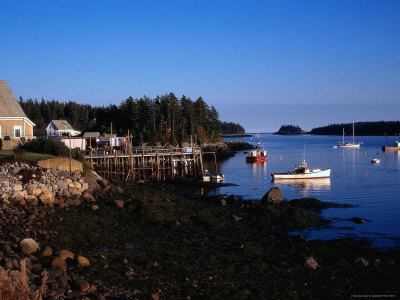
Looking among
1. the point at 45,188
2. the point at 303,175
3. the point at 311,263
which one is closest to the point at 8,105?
the point at 45,188

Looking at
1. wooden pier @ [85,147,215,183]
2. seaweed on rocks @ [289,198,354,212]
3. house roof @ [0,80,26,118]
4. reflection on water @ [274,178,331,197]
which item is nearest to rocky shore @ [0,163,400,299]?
seaweed on rocks @ [289,198,354,212]

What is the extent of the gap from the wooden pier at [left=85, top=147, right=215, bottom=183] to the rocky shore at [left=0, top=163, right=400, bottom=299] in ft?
54.6

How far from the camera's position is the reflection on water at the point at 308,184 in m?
46.1

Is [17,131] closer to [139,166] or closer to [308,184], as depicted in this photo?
[139,166]

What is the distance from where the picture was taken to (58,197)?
24750mm

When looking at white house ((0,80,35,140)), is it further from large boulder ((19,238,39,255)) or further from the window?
large boulder ((19,238,39,255))

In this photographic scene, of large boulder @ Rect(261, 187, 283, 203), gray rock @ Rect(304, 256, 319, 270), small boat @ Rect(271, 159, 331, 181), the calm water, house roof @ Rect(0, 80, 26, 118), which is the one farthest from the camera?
small boat @ Rect(271, 159, 331, 181)

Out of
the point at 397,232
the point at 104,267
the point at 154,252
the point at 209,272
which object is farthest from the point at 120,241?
the point at 397,232

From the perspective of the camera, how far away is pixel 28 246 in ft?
49.5

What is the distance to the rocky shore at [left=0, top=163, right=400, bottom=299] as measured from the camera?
12.8 meters

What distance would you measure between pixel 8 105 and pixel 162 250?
3267cm

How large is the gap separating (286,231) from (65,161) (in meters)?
16.1

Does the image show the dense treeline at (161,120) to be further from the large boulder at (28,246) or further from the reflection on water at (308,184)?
the large boulder at (28,246)

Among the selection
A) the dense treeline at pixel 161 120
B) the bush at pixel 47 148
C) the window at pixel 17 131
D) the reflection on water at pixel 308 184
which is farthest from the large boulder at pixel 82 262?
the dense treeline at pixel 161 120
